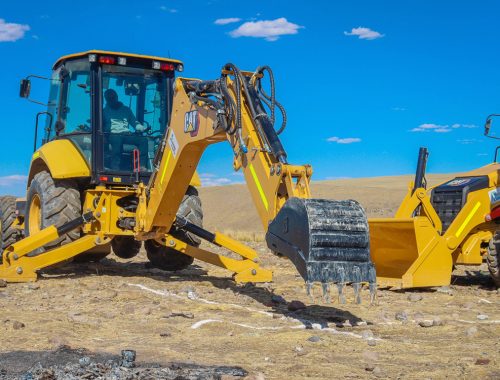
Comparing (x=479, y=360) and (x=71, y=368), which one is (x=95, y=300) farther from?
(x=479, y=360)

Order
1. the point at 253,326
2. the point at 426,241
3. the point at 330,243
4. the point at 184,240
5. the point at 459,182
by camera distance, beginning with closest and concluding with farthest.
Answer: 1. the point at 330,243
2. the point at 253,326
3. the point at 426,241
4. the point at 184,240
5. the point at 459,182

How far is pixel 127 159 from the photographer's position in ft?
33.0

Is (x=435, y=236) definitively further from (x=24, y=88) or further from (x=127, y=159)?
(x=24, y=88)

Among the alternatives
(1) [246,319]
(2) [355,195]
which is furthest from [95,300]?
(2) [355,195]

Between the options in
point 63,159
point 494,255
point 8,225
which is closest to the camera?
point 63,159

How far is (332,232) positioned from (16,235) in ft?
23.9

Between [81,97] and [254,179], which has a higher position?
[81,97]

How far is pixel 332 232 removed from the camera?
5973 millimetres

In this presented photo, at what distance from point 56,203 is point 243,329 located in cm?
415

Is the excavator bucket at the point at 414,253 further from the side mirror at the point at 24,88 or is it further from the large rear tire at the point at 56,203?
the side mirror at the point at 24,88

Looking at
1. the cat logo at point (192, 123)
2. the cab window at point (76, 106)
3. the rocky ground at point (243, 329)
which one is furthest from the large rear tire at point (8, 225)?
the cat logo at point (192, 123)

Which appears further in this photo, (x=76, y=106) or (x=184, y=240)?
(x=184, y=240)

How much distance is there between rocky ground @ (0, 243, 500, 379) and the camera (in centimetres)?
522

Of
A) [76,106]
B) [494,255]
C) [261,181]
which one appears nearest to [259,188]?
[261,181]
